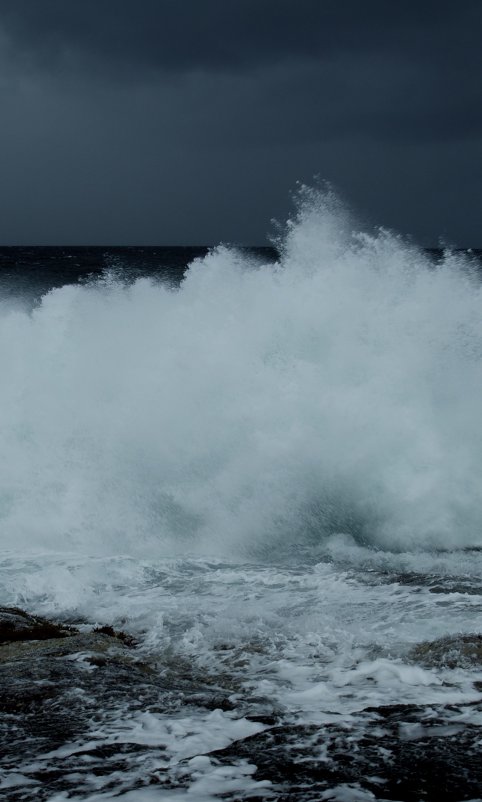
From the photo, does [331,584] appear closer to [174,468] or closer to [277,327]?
[174,468]

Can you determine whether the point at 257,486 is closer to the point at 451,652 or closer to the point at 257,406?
the point at 257,406

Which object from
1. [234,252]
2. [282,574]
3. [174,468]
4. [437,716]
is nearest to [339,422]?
[174,468]

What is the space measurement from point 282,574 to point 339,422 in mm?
4876

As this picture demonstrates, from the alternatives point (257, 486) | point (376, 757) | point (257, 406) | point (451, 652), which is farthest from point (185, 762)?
point (257, 406)

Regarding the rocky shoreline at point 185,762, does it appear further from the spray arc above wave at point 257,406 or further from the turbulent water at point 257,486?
the spray arc above wave at point 257,406

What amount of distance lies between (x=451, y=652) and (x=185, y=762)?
11.0 ft

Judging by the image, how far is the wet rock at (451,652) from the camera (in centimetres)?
741

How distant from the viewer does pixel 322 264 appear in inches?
695

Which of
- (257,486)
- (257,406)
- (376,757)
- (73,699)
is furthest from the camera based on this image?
(257,406)

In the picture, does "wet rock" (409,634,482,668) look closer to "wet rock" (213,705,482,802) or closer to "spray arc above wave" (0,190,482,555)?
"wet rock" (213,705,482,802)

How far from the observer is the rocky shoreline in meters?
4.93

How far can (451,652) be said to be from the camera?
7.64 m

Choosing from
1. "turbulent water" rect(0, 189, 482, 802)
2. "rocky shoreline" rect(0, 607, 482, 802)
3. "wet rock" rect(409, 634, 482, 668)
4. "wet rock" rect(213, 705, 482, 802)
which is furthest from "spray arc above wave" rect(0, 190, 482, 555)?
"wet rock" rect(213, 705, 482, 802)

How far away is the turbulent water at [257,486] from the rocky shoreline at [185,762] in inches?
2.0
